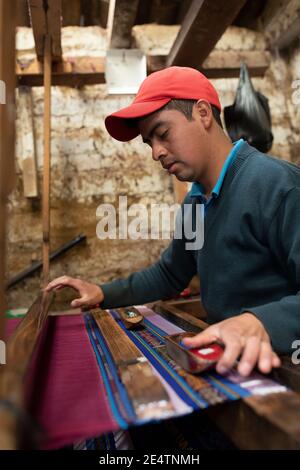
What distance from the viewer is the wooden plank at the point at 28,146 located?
3023mm

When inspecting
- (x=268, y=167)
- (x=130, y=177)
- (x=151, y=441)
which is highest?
(x=130, y=177)

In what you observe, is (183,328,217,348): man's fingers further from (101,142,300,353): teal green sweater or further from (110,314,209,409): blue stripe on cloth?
(101,142,300,353): teal green sweater

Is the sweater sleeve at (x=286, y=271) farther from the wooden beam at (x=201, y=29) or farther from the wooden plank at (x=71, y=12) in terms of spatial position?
the wooden plank at (x=71, y=12)

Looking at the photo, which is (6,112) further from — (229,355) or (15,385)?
(229,355)

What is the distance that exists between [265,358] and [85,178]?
267cm

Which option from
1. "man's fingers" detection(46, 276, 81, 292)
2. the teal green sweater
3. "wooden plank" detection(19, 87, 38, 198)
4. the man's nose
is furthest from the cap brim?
"wooden plank" detection(19, 87, 38, 198)

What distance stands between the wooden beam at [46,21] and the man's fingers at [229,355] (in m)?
2.03

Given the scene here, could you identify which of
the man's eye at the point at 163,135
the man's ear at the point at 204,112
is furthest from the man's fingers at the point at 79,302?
the man's ear at the point at 204,112

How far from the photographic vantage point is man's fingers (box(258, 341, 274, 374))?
829 millimetres

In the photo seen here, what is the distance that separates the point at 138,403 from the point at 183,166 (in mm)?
1000

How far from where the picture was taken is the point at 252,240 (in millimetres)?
1356

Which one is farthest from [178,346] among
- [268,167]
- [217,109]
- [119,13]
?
[119,13]

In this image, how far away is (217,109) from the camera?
5.10 ft

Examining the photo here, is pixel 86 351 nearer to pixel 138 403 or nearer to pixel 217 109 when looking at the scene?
pixel 138 403
